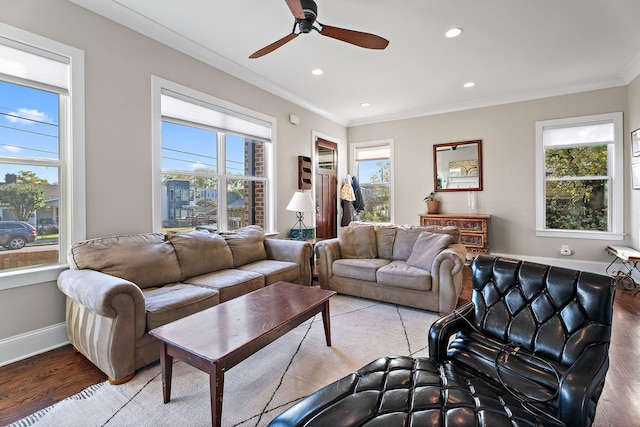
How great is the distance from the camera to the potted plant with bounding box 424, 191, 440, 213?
5608 millimetres

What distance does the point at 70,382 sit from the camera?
6.48 ft

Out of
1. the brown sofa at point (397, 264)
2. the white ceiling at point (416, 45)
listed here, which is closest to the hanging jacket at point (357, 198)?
the white ceiling at point (416, 45)

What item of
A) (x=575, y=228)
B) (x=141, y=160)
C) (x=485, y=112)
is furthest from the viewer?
(x=485, y=112)

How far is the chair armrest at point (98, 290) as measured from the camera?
6.05 feet

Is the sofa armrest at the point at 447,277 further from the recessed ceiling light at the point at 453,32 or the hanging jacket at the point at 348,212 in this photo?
the hanging jacket at the point at 348,212

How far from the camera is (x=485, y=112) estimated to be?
5.26m

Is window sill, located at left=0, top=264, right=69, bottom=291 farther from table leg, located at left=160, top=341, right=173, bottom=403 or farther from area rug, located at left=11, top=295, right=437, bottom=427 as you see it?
table leg, located at left=160, top=341, right=173, bottom=403

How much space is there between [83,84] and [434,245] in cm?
361

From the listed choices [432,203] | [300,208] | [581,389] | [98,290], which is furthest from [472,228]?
[98,290]

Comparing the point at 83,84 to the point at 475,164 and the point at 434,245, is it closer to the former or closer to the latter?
the point at 434,245

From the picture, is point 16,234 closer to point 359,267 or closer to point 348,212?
point 359,267

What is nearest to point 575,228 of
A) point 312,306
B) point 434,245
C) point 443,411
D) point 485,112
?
point 485,112

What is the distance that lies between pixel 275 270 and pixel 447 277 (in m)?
1.74

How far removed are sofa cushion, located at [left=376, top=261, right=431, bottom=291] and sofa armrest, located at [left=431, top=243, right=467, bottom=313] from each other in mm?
86
